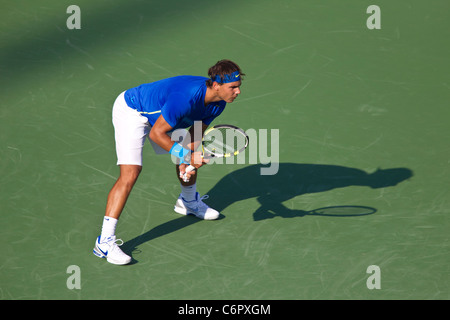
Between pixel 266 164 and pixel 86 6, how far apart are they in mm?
4434

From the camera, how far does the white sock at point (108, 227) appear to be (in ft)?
22.0

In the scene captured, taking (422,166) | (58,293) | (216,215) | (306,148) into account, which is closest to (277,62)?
(306,148)

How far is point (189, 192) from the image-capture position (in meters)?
7.39

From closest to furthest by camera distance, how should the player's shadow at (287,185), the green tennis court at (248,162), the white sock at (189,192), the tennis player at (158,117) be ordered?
the tennis player at (158,117) < the green tennis court at (248,162) < the white sock at (189,192) < the player's shadow at (287,185)

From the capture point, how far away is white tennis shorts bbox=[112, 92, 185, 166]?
6.72 m

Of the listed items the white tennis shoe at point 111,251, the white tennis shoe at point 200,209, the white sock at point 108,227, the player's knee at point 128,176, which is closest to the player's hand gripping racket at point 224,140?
the white tennis shoe at point 200,209

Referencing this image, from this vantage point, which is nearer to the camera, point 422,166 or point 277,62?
point 422,166

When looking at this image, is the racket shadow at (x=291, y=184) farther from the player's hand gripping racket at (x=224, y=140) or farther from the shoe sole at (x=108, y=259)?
the shoe sole at (x=108, y=259)

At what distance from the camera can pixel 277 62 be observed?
400 inches

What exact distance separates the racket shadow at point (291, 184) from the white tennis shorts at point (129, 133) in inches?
49.3

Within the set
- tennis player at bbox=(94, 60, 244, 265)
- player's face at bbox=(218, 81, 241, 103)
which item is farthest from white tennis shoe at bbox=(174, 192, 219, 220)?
player's face at bbox=(218, 81, 241, 103)

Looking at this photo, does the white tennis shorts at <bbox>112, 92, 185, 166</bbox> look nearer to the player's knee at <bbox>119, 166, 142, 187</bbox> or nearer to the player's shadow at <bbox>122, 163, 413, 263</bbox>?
the player's knee at <bbox>119, 166, 142, 187</bbox>

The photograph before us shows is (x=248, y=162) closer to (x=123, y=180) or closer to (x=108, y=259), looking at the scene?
(x=123, y=180)

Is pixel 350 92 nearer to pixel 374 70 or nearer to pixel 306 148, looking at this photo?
pixel 374 70
